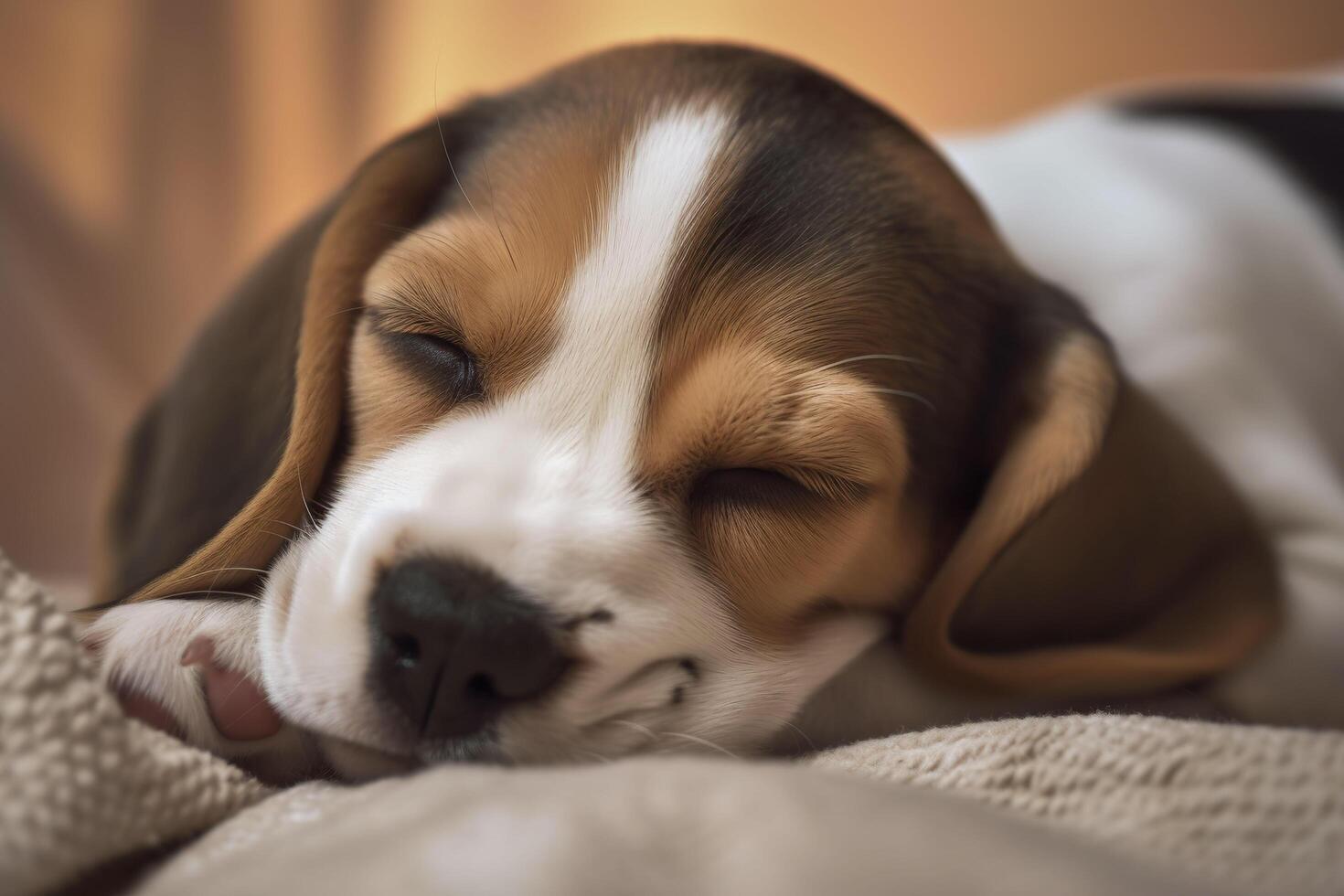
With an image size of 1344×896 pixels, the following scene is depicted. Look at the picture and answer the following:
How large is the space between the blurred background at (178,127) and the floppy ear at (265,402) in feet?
2.76

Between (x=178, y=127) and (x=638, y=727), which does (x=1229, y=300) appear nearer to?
(x=638, y=727)

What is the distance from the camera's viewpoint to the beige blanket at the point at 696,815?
78cm

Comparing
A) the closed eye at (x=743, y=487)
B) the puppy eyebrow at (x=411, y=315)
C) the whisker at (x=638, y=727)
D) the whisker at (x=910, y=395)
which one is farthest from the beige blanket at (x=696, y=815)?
the puppy eyebrow at (x=411, y=315)

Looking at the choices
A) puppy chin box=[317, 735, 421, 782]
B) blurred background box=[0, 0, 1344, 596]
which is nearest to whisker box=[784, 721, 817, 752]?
puppy chin box=[317, 735, 421, 782]

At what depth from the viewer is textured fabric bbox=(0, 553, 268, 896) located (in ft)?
2.91

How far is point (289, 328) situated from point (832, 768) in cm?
102

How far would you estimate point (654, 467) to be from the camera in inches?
52.9

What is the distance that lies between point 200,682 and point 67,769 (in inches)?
13.1

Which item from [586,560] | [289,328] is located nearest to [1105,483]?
[586,560]

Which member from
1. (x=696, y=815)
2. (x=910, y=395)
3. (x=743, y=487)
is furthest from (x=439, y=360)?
(x=696, y=815)

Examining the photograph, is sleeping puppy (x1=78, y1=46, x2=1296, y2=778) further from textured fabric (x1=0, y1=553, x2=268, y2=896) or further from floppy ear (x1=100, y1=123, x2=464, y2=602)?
textured fabric (x1=0, y1=553, x2=268, y2=896)

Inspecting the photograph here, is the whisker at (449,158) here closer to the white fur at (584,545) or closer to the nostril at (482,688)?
the white fur at (584,545)

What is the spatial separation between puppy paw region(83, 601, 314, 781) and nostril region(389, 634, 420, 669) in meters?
0.19

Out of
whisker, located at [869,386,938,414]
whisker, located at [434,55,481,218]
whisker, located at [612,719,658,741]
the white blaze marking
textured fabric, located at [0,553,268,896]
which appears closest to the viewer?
textured fabric, located at [0,553,268,896]
